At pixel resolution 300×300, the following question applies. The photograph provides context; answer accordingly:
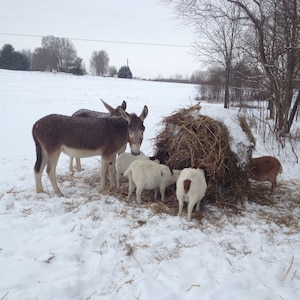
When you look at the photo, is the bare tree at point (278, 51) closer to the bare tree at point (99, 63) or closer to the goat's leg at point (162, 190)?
the goat's leg at point (162, 190)

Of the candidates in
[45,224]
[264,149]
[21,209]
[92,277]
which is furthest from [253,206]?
[264,149]

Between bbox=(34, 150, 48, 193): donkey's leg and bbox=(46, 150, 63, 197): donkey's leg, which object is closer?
bbox=(46, 150, 63, 197): donkey's leg

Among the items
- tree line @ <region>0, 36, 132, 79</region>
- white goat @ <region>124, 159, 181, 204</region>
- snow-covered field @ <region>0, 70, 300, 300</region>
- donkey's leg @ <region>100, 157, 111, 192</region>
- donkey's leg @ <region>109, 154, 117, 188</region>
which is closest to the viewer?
snow-covered field @ <region>0, 70, 300, 300</region>

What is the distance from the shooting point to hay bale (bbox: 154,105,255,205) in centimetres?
494

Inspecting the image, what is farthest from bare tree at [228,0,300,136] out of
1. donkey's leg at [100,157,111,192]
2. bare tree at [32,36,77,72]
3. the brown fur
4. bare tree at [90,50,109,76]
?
bare tree at [90,50,109,76]

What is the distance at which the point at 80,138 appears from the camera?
5211 mm

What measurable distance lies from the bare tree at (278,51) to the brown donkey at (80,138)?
5377 millimetres

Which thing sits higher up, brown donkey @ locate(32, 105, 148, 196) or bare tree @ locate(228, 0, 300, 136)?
bare tree @ locate(228, 0, 300, 136)

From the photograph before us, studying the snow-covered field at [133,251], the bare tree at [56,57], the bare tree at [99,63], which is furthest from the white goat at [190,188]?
the bare tree at [99,63]

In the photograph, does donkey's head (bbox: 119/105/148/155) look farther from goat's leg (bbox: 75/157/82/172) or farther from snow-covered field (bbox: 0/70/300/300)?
goat's leg (bbox: 75/157/82/172)

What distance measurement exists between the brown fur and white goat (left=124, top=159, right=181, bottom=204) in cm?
150

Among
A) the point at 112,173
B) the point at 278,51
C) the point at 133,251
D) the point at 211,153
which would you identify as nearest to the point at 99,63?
the point at 278,51

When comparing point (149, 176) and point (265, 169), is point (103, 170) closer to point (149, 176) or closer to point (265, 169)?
point (149, 176)

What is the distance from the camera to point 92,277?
2.96 m
